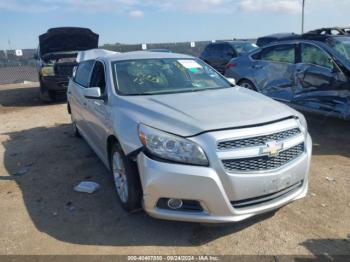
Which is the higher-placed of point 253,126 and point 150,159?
point 253,126

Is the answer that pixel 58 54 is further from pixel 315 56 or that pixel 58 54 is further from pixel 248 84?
pixel 315 56

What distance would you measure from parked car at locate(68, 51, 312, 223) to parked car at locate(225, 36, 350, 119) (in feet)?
9.57

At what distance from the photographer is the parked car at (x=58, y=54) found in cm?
1182

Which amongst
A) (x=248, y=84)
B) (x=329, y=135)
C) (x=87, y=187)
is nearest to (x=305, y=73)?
(x=329, y=135)

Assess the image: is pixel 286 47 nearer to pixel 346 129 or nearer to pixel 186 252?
pixel 346 129

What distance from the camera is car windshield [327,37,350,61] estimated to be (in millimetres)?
6926

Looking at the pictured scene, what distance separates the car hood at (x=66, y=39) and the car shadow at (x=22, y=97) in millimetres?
1610

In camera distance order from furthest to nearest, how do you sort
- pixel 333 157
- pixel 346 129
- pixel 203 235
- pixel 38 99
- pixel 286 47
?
pixel 38 99, pixel 286 47, pixel 346 129, pixel 333 157, pixel 203 235

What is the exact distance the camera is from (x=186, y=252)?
138 inches

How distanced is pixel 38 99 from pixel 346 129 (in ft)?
32.6

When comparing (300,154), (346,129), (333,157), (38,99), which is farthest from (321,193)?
(38,99)

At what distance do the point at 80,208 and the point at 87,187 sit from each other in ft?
1.75

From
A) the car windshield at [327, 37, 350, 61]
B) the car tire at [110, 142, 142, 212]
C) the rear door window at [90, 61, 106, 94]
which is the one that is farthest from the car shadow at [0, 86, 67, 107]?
the car tire at [110, 142, 142, 212]

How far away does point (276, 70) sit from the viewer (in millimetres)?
8047
